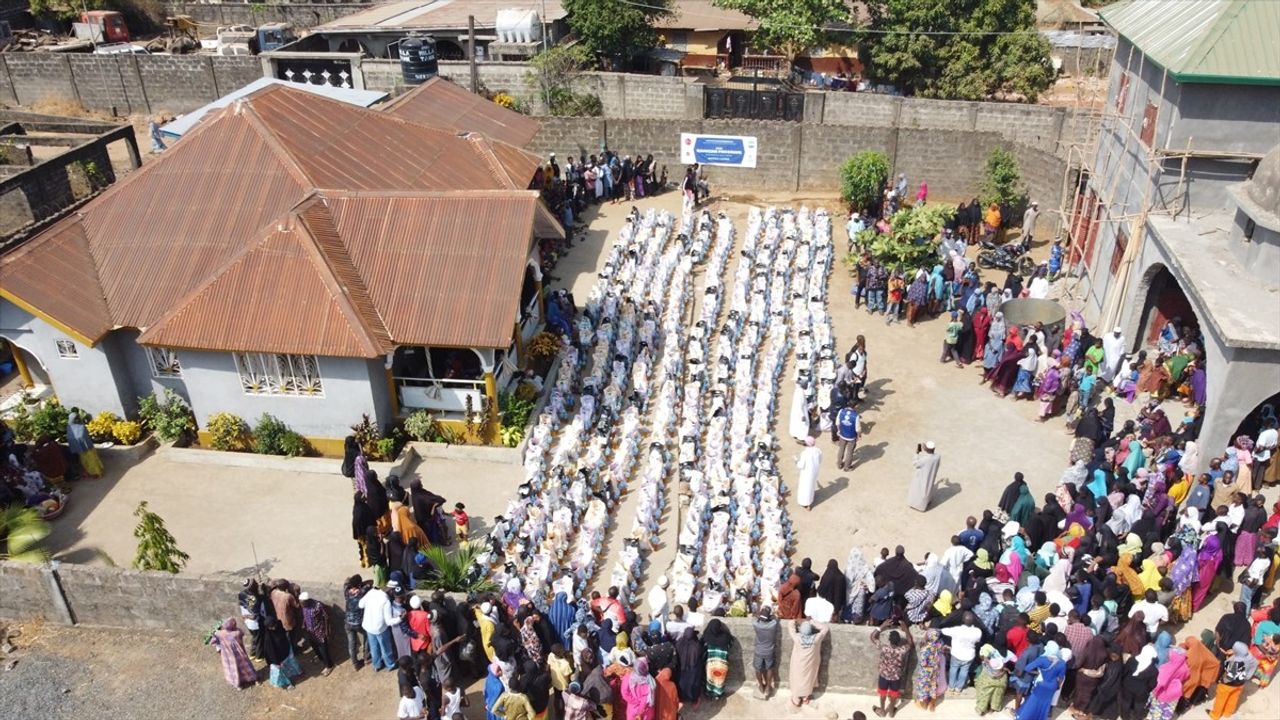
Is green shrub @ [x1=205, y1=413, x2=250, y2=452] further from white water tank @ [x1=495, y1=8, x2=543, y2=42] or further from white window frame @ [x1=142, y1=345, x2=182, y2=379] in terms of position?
white water tank @ [x1=495, y1=8, x2=543, y2=42]

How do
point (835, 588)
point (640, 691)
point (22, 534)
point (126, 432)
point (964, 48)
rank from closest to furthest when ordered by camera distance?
point (640, 691) < point (835, 588) < point (22, 534) < point (126, 432) < point (964, 48)

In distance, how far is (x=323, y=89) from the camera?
25547 millimetres

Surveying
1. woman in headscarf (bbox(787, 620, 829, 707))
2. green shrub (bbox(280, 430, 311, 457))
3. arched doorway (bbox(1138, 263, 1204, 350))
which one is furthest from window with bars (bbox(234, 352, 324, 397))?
arched doorway (bbox(1138, 263, 1204, 350))

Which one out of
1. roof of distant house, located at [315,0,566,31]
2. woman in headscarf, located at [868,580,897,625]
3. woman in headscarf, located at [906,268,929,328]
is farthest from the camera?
roof of distant house, located at [315,0,566,31]

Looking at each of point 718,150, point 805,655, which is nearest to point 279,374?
point 805,655

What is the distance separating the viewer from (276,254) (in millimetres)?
17172

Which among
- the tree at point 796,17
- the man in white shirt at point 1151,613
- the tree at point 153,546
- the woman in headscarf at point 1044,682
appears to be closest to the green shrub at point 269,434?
the tree at point 153,546

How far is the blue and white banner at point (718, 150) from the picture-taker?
29.1 m

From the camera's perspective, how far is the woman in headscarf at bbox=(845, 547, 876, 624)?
1306 cm

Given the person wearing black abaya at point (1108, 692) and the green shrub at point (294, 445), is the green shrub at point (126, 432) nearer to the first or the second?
the green shrub at point (294, 445)

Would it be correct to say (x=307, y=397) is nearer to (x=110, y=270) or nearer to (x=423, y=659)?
(x=110, y=270)

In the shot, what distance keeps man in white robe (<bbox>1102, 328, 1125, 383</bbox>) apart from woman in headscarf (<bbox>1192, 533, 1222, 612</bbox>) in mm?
5680

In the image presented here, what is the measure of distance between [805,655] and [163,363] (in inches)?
488

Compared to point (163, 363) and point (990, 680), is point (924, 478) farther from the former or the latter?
point (163, 363)
